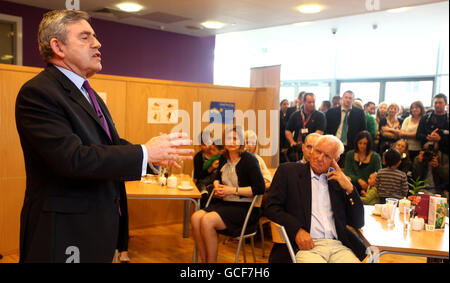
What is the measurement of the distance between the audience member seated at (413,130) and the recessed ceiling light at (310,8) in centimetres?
199

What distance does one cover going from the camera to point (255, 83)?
679cm

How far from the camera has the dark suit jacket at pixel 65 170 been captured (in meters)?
1.30

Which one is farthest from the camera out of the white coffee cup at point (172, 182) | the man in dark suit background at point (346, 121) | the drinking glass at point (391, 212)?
the man in dark suit background at point (346, 121)

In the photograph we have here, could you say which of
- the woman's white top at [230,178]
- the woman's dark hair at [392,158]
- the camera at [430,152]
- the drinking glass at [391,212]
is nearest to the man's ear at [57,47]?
the drinking glass at [391,212]

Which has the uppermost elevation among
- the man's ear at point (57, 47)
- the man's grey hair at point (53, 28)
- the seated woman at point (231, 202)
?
the man's grey hair at point (53, 28)

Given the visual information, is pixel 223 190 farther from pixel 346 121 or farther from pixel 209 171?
pixel 346 121

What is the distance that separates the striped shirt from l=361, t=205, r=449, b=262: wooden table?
1131mm

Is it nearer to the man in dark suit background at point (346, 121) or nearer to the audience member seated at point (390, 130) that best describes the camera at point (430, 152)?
the audience member seated at point (390, 130)

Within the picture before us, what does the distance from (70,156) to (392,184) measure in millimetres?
3445

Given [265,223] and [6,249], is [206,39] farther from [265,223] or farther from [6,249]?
[6,249]

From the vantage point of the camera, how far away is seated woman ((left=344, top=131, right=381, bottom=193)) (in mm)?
4996

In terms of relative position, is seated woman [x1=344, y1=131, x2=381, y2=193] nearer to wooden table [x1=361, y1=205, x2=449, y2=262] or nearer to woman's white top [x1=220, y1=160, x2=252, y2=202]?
woman's white top [x1=220, y1=160, x2=252, y2=202]

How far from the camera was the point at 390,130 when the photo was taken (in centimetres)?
634

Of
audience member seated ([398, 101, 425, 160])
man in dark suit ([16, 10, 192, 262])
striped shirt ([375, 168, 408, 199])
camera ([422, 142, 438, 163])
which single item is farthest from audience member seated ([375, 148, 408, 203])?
man in dark suit ([16, 10, 192, 262])
